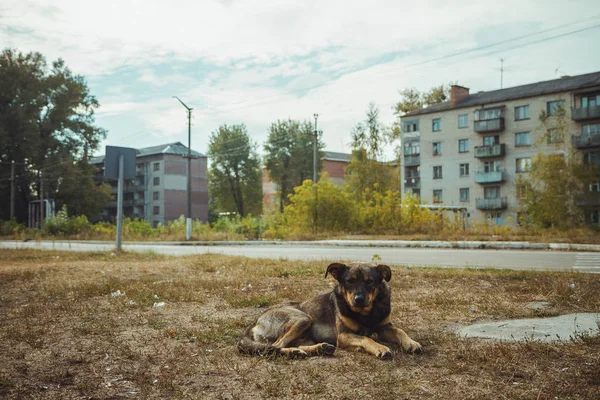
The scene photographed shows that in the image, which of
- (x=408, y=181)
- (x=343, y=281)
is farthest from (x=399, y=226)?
(x=408, y=181)

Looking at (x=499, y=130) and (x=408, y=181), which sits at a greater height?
(x=499, y=130)

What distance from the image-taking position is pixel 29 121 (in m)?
55.7

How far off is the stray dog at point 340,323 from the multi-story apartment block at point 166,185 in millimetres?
79955

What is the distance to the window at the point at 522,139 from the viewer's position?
56250 millimetres

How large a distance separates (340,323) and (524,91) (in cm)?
5742

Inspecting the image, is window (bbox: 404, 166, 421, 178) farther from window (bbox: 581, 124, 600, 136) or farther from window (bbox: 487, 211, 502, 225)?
window (bbox: 581, 124, 600, 136)

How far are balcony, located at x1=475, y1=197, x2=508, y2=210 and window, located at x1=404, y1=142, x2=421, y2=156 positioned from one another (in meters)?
10.7

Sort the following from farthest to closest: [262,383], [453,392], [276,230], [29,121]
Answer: [29,121]
[276,230]
[262,383]
[453,392]

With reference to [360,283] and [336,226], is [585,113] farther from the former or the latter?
[360,283]

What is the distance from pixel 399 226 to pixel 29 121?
4272 centimetres

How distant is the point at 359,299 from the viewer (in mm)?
4906

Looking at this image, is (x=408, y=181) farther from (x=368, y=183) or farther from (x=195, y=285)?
(x=195, y=285)

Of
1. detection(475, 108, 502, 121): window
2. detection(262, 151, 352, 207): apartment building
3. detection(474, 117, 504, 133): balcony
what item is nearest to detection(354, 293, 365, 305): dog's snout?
detection(474, 117, 504, 133): balcony

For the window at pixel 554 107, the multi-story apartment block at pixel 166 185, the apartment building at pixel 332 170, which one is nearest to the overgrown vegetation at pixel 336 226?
the window at pixel 554 107
